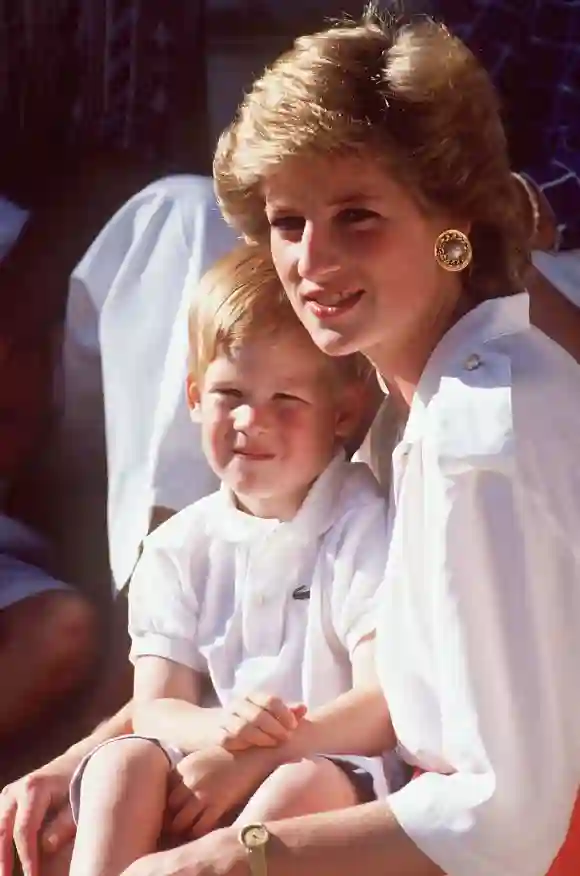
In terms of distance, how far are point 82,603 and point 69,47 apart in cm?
48

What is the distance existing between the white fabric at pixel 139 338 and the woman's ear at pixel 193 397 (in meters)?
0.05

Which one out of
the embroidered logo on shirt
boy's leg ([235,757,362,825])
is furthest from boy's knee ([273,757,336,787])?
the embroidered logo on shirt

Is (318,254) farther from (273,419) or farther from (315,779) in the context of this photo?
(315,779)

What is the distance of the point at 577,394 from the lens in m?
0.71

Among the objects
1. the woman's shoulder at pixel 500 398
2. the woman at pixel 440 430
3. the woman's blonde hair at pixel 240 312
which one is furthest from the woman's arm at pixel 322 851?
the woman's blonde hair at pixel 240 312

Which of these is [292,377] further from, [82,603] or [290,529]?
[82,603]

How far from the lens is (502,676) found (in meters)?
0.66

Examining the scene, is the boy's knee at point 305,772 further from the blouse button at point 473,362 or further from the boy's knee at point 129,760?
the blouse button at point 473,362

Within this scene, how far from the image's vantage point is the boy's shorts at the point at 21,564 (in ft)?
3.18

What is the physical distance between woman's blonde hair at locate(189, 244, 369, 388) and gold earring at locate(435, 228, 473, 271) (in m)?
0.13

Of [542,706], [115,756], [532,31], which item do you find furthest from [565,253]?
[115,756]

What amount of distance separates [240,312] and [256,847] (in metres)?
0.37

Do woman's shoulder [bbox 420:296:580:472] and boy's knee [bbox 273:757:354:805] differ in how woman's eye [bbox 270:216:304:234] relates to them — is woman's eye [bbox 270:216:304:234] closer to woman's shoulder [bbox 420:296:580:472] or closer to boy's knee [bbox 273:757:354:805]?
woman's shoulder [bbox 420:296:580:472]

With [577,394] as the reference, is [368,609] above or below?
below
